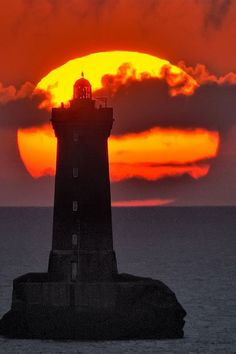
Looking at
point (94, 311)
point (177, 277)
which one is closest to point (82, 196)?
point (94, 311)

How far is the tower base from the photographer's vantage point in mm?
54594

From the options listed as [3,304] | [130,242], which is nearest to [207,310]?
[3,304]

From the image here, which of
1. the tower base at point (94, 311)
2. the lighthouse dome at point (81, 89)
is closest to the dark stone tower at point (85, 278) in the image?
the tower base at point (94, 311)

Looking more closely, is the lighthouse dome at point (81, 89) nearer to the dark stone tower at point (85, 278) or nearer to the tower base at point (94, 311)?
the dark stone tower at point (85, 278)

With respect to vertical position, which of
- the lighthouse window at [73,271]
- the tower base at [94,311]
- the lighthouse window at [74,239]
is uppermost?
the lighthouse window at [74,239]

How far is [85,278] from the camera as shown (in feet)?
183

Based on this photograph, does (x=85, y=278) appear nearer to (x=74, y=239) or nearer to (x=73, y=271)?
(x=73, y=271)

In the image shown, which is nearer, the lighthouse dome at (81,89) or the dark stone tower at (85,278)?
the dark stone tower at (85,278)

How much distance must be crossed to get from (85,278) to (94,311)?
1985 mm

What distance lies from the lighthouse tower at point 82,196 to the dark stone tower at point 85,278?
55 mm

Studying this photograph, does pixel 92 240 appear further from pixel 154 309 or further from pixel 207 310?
pixel 207 310

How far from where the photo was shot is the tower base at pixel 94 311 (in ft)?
179

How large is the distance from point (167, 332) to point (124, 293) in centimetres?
322

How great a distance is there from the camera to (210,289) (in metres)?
89.2
